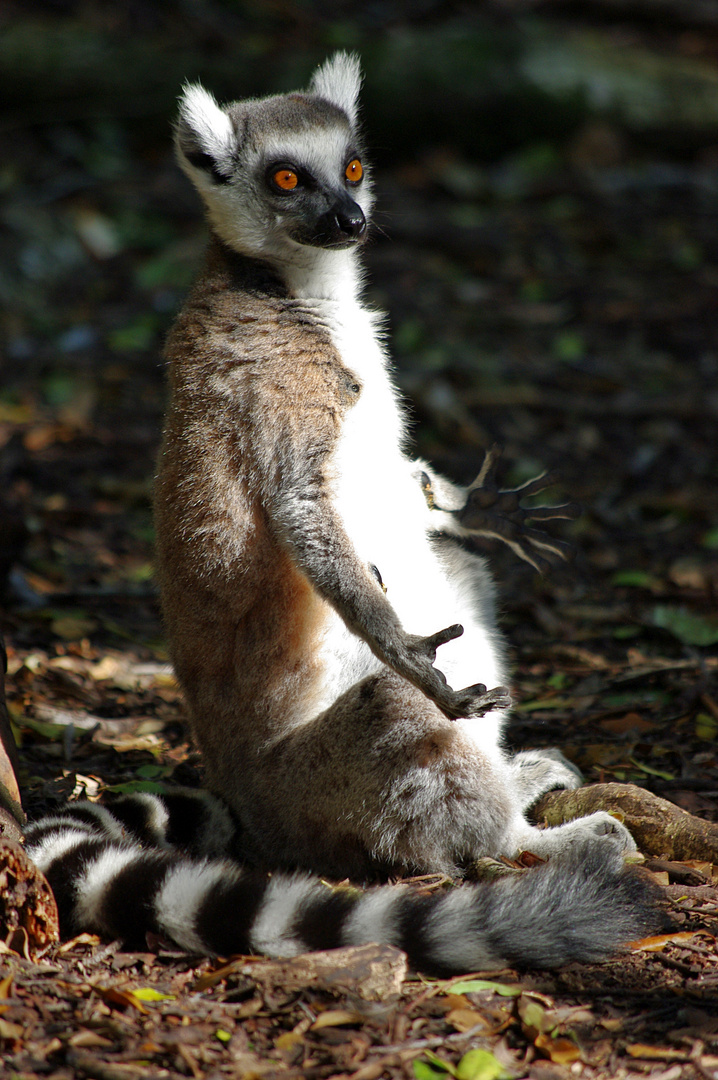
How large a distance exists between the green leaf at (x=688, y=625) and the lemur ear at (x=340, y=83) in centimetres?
299

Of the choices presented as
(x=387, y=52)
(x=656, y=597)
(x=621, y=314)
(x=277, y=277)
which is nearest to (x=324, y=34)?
(x=387, y=52)

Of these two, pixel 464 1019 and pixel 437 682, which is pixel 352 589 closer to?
pixel 437 682

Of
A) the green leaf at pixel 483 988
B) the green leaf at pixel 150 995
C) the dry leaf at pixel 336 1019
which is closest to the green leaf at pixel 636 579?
the green leaf at pixel 483 988

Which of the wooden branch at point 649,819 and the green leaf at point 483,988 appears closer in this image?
the green leaf at point 483,988

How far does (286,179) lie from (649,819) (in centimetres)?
259

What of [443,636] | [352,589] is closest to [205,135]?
[352,589]

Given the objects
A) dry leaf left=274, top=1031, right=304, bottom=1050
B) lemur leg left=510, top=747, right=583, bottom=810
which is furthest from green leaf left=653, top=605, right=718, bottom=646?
dry leaf left=274, top=1031, right=304, bottom=1050

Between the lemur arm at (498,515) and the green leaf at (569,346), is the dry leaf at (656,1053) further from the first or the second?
the green leaf at (569,346)

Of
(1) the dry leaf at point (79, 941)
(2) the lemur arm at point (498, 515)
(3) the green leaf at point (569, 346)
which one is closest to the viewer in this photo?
(1) the dry leaf at point (79, 941)

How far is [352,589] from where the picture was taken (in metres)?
3.25

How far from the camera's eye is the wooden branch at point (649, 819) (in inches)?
136

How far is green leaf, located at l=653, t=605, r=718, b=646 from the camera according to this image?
5422mm

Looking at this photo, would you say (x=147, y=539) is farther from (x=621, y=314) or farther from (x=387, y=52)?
(x=387, y=52)

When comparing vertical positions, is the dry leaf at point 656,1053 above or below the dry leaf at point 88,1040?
below
